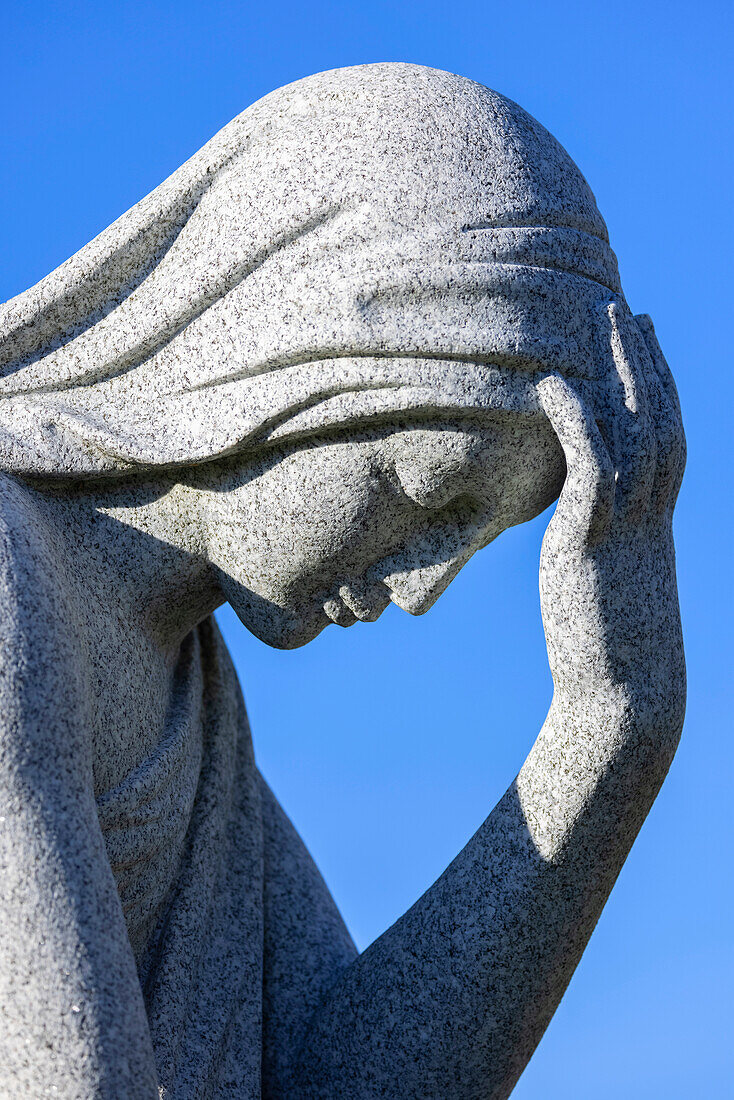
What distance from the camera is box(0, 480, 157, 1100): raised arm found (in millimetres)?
2592

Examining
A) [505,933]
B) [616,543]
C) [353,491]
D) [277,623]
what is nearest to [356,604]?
[277,623]

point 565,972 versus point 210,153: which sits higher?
point 210,153

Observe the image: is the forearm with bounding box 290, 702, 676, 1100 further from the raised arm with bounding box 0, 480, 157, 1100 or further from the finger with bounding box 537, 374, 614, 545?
the raised arm with bounding box 0, 480, 157, 1100

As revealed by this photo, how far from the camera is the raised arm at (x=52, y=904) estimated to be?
2592 mm

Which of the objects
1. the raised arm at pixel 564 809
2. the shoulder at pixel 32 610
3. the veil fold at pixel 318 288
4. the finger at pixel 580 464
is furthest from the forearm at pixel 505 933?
the shoulder at pixel 32 610

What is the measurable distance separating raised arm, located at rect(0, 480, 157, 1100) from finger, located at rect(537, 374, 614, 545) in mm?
1169

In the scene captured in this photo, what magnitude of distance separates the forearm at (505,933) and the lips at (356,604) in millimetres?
507

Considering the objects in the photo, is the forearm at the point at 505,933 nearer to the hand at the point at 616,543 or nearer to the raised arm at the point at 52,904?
the hand at the point at 616,543

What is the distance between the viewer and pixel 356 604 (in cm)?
341

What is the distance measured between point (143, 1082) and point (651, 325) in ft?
6.98

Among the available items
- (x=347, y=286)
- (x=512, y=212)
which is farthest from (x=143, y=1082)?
(x=512, y=212)

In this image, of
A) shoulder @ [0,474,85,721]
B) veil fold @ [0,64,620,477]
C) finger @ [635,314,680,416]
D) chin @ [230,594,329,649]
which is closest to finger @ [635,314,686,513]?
finger @ [635,314,680,416]

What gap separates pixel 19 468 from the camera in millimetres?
3229

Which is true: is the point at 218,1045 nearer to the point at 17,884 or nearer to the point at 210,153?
the point at 17,884
